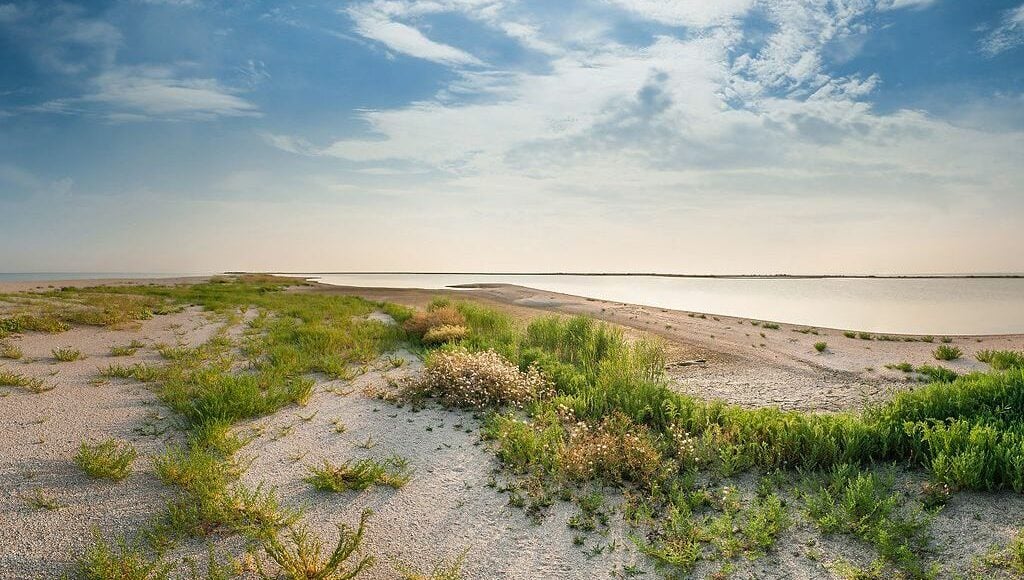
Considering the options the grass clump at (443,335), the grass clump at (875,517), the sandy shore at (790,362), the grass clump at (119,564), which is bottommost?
the grass clump at (119,564)

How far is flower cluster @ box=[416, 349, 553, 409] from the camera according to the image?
9.35 m

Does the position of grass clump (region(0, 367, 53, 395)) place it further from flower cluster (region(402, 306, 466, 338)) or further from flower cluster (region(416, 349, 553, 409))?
flower cluster (region(402, 306, 466, 338))

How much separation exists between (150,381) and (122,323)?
776cm

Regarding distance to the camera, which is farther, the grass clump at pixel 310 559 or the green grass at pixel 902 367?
the green grass at pixel 902 367

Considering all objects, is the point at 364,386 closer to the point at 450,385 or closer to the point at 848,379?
the point at 450,385

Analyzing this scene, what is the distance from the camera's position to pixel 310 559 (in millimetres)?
4551

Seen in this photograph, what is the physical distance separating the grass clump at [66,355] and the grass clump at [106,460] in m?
6.38

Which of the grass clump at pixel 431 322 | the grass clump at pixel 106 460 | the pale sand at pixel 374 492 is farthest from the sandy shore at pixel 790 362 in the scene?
the grass clump at pixel 106 460

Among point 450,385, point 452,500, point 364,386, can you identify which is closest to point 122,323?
point 364,386

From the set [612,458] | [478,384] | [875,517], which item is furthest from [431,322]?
[875,517]

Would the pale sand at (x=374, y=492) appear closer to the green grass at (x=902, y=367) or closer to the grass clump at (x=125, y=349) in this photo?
the grass clump at (x=125, y=349)

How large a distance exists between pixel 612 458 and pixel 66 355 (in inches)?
491

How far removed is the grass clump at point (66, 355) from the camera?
11641 mm

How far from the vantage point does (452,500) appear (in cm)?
610
